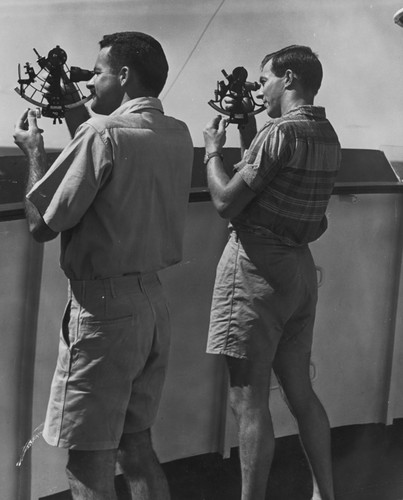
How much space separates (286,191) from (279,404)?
961 mm

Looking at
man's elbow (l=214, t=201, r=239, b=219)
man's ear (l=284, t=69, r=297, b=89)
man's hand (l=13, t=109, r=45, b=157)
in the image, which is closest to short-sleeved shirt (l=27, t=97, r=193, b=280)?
man's hand (l=13, t=109, r=45, b=157)

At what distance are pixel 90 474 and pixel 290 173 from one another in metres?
1.02

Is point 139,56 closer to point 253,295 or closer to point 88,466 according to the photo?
point 253,295

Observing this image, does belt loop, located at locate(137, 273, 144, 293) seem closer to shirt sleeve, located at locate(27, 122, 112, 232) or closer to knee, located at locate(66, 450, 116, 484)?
shirt sleeve, located at locate(27, 122, 112, 232)

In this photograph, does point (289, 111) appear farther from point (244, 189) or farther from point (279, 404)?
point (279, 404)

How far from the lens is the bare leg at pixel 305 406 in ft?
10.3

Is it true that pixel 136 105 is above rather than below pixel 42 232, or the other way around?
above

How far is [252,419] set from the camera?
2.98m

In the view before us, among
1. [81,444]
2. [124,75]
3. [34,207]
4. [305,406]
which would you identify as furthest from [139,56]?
[305,406]

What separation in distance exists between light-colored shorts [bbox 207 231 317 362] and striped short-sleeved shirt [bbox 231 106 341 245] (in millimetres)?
55

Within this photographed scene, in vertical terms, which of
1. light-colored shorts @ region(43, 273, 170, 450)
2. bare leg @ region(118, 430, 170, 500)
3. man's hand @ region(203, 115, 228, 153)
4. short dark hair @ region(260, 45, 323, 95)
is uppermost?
short dark hair @ region(260, 45, 323, 95)

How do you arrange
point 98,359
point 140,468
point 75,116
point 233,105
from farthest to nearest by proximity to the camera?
point 233,105, point 75,116, point 140,468, point 98,359

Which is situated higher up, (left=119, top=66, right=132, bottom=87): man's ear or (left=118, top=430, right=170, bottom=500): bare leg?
(left=119, top=66, right=132, bottom=87): man's ear

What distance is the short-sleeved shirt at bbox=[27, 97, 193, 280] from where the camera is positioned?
93.7 inches
